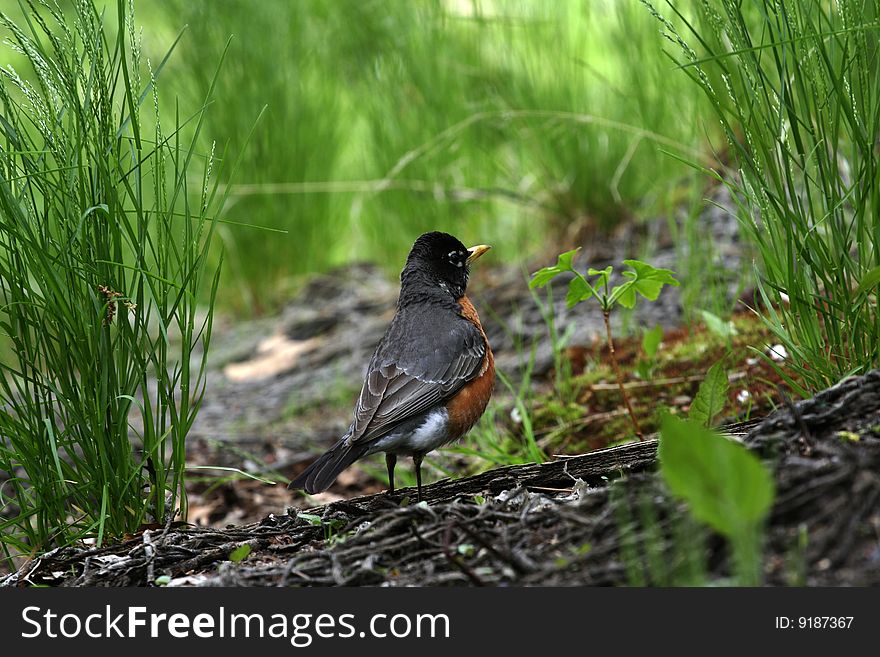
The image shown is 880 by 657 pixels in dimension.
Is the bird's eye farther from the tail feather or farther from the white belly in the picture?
the tail feather

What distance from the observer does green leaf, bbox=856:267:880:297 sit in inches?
91.8

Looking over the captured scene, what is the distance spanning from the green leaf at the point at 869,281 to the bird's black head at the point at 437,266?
2.10m

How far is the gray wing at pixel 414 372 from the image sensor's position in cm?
344

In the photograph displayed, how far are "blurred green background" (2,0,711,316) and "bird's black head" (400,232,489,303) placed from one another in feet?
2.30

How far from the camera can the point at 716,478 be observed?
1.55 metres

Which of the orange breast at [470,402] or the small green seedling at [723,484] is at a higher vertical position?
the small green seedling at [723,484]

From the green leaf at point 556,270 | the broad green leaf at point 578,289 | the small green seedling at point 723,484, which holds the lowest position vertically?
the small green seedling at point 723,484

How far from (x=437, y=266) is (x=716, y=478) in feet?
9.34

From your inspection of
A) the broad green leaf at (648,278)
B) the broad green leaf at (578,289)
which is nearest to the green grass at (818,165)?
the broad green leaf at (648,278)

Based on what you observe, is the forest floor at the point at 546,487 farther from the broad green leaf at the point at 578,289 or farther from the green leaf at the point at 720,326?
the broad green leaf at the point at 578,289

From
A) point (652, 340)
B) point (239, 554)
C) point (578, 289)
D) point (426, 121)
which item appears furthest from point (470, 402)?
point (426, 121)

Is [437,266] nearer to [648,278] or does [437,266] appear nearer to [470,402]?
[470,402]

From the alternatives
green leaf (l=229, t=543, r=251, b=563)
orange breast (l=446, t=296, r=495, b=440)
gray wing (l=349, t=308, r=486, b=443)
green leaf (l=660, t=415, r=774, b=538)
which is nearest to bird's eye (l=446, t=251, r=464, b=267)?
gray wing (l=349, t=308, r=486, b=443)

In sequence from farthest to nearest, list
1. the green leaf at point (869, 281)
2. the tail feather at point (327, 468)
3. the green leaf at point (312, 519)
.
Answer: the tail feather at point (327, 468)
the green leaf at point (312, 519)
the green leaf at point (869, 281)
